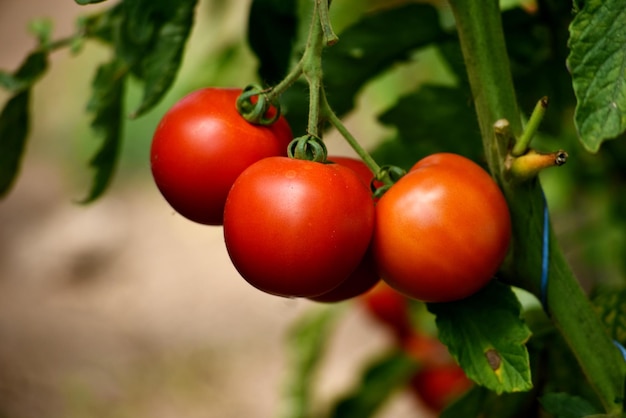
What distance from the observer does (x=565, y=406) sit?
2.27ft

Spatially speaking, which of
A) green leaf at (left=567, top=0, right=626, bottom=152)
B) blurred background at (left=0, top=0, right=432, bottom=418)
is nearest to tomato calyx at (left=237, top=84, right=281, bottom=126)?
green leaf at (left=567, top=0, right=626, bottom=152)

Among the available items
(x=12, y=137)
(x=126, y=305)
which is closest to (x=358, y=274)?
(x=12, y=137)

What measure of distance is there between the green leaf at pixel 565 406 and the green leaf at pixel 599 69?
21 cm

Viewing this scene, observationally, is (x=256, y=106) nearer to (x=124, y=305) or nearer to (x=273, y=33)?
(x=273, y=33)

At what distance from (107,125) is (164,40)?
147 millimetres

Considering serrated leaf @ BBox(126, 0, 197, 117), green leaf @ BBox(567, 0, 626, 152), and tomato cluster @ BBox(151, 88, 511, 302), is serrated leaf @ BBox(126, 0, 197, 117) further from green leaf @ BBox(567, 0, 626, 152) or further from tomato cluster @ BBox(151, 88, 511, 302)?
green leaf @ BBox(567, 0, 626, 152)

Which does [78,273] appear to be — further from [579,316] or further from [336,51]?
[579,316]

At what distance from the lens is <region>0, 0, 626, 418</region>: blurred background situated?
3.09 metres

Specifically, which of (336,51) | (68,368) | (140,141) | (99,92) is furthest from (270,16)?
(140,141)

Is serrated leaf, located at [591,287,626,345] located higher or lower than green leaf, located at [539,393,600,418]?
lower

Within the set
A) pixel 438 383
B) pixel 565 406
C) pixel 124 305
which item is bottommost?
pixel 124 305

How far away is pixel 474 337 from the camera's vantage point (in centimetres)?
68

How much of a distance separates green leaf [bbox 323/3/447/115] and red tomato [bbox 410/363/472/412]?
59 cm

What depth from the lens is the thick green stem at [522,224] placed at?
676mm
